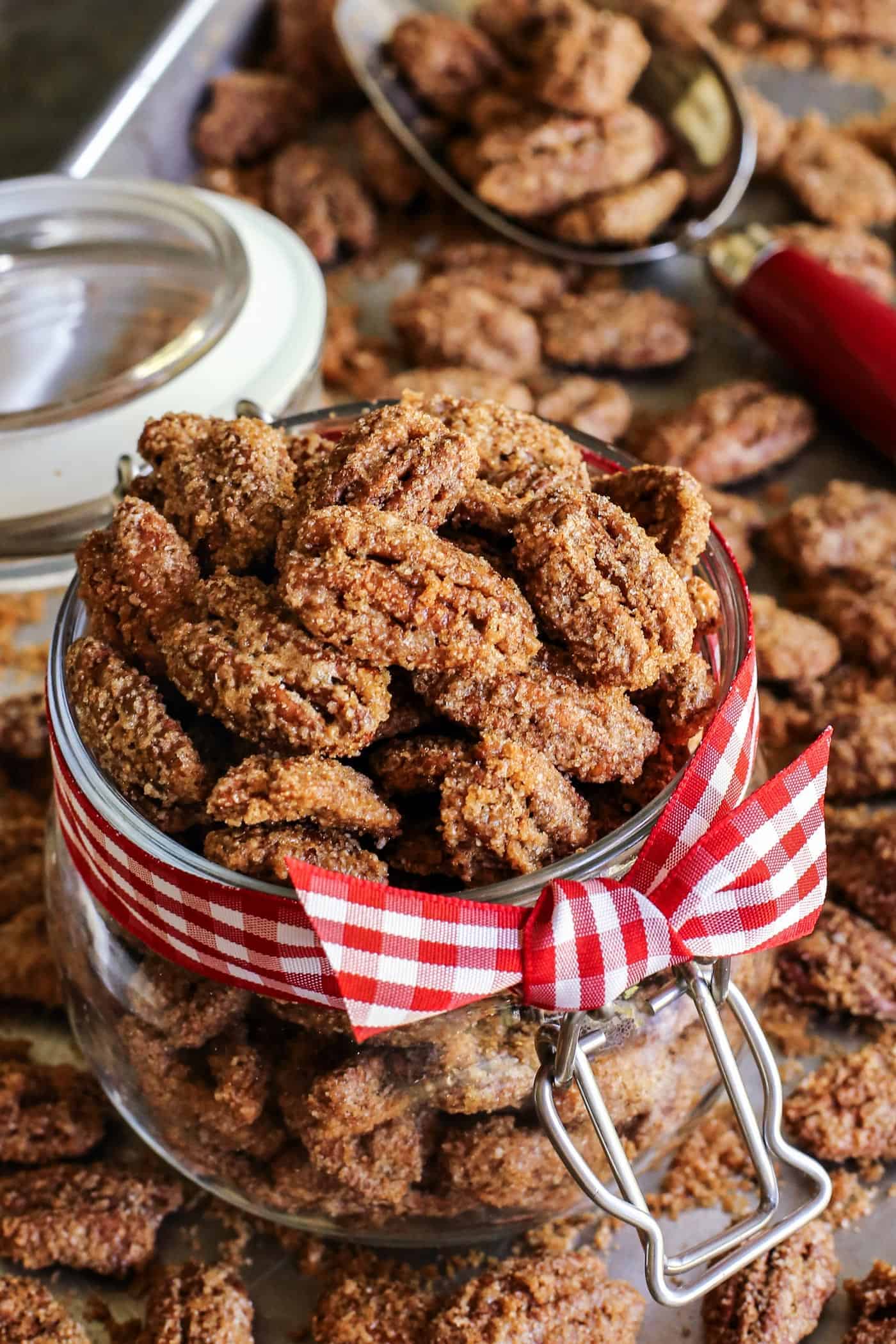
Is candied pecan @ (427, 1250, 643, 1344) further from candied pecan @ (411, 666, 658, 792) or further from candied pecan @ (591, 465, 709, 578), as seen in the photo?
candied pecan @ (591, 465, 709, 578)

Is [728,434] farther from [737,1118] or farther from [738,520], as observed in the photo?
[737,1118]

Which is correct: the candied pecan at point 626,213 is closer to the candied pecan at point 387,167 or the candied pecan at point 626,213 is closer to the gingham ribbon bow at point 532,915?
the candied pecan at point 387,167

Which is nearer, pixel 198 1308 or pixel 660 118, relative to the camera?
pixel 198 1308

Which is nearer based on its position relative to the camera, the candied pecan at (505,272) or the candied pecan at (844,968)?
the candied pecan at (844,968)

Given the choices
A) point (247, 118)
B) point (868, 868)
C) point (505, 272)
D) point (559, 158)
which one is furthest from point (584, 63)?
point (868, 868)

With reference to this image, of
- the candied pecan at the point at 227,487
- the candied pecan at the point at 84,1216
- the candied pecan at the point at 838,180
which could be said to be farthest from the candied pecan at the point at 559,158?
the candied pecan at the point at 84,1216

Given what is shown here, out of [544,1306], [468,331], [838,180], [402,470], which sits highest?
[402,470]
